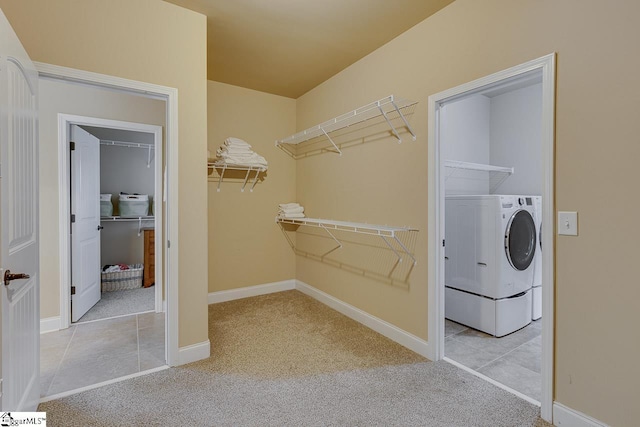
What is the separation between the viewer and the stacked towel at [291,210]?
12.4ft

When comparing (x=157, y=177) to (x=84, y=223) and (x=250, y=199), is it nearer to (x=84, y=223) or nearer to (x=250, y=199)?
(x=84, y=223)

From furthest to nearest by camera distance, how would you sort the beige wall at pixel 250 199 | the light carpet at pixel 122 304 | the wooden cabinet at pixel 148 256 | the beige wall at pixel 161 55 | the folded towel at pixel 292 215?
the wooden cabinet at pixel 148 256
the folded towel at pixel 292 215
the beige wall at pixel 250 199
the light carpet at pixel 122 304
the beige wall at pixel 161 55

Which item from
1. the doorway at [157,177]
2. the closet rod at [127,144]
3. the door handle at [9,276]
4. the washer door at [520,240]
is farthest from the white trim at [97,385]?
the closet rod at [127,144]

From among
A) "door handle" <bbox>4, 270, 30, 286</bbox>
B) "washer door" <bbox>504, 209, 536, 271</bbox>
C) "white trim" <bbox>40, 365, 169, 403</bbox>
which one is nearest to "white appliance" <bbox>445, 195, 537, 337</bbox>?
"washer door" <bbox>504, 209, 536, 271</bbox>

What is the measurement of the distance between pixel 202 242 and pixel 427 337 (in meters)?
1.84

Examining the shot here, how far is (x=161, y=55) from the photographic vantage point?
213cm

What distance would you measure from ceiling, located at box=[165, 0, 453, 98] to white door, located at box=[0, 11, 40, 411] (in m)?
1.19

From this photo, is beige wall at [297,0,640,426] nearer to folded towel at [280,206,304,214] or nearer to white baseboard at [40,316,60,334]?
folded towel at [280,206,304,214]

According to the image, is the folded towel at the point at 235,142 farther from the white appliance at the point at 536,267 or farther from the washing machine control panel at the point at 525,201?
the white appliance at the point at 536,267

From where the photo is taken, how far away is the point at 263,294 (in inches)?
153

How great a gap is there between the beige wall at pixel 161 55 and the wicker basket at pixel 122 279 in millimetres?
2507
